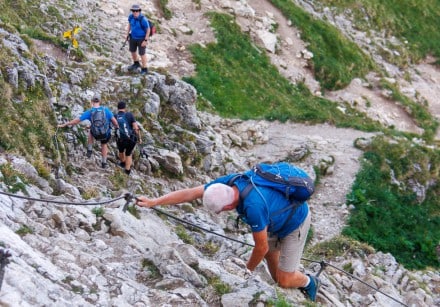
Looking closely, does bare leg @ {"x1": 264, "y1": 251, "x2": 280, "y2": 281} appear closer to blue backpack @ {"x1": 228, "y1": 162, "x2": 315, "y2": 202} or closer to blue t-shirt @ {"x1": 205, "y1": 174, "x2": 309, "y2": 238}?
blue t-shirt @ {"x1": 205, "y1": 174, "x2": 309, "y2": 238}

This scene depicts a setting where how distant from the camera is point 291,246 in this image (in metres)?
8.70

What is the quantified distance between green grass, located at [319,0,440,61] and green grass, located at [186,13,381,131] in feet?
36.3

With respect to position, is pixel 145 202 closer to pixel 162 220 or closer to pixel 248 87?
pixel 162 220

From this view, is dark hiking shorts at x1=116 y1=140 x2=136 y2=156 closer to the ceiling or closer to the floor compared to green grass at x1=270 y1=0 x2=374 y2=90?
closer to the ceiling

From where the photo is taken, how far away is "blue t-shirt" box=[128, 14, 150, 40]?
18.7 meters

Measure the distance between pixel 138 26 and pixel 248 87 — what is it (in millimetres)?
10003

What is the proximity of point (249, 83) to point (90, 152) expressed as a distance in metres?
15.3

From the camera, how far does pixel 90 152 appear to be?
46.3 ft

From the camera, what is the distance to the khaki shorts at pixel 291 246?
8.63m

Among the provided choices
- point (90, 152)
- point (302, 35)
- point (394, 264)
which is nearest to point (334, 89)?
point (302, 35)

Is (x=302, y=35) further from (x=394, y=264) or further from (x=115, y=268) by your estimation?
(x=115, y=268)

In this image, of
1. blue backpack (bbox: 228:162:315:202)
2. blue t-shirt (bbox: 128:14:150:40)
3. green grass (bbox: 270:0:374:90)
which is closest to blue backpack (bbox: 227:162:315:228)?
blue backpack (bbox: 228:162:315:202)

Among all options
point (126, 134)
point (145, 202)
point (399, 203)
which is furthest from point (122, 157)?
point (399, 203)

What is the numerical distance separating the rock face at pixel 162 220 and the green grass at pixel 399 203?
2.45 ft
